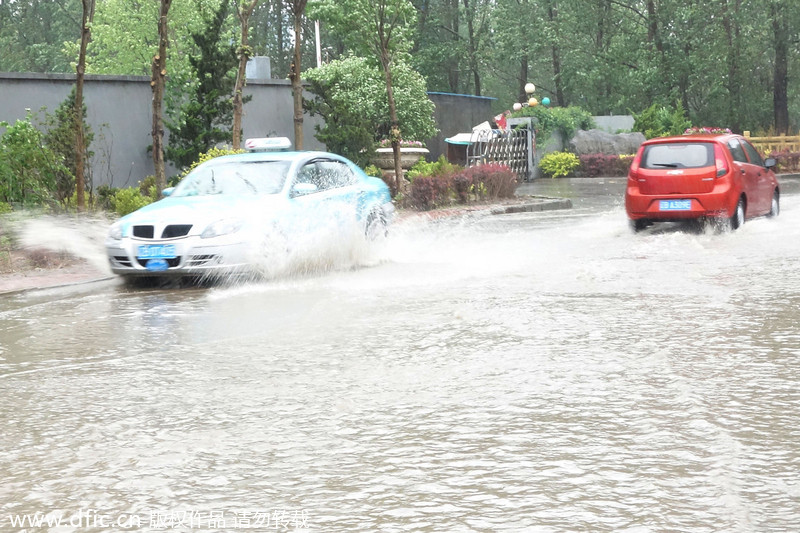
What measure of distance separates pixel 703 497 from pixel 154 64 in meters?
14.8

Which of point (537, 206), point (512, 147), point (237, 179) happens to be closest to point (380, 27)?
point (537, 206)

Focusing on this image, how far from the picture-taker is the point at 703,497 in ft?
15.7

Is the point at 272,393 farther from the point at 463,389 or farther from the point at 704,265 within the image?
the point at 704,265

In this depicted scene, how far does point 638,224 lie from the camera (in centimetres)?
1798

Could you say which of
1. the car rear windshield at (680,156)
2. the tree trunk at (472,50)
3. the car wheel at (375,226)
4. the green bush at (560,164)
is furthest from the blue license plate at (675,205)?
the tree trunk at (472,50)

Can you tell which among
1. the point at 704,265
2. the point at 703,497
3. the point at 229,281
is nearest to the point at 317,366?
the point at 703,497

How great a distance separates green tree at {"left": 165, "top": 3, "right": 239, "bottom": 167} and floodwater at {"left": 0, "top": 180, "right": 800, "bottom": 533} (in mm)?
11589

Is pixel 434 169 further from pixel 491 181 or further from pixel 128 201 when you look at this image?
pixel 128 201

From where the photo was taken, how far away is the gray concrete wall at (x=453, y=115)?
134ft

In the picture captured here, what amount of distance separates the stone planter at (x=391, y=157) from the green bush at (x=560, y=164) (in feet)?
44.5

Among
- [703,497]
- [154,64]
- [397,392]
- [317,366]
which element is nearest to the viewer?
[703,497]

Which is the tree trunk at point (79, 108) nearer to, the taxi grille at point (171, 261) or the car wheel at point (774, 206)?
the taxi grille at point (171, 261)

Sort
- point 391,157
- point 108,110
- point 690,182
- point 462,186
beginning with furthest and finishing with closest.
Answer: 1. point 391,157
2. point 462,186
3. point 108,110
4. point 690,182

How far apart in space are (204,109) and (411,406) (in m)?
18.6
